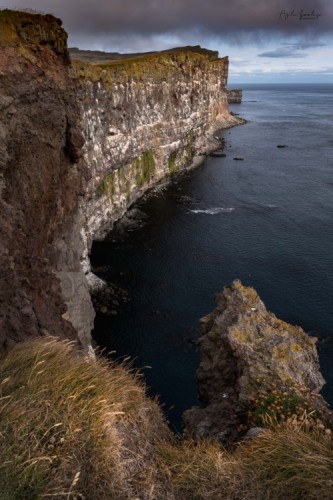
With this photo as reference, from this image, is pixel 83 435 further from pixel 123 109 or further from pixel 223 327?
pixel 123 109

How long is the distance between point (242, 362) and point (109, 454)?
13.3 metres

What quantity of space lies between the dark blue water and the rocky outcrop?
3.63m

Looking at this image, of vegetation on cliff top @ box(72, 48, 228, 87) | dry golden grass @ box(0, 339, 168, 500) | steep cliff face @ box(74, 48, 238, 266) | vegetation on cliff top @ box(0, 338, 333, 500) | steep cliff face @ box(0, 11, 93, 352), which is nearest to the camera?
dry golden grass @ box(0, 339, 168, 500)

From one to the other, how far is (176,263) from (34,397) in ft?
162

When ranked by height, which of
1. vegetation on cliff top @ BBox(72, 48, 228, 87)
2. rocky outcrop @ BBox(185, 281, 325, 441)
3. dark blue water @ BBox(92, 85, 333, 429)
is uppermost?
vegetation on cliff top @ BBox(72, 48, 228, 87)

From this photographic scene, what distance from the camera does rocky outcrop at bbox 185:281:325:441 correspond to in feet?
56.0

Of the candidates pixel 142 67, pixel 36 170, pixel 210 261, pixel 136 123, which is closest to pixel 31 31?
pixel 36 170

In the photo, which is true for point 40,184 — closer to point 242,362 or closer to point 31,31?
point 31,31

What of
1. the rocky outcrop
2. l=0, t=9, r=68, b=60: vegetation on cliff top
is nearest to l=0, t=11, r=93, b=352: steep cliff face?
l=0, t=9, r=68, b=60: vegetation on cliff top

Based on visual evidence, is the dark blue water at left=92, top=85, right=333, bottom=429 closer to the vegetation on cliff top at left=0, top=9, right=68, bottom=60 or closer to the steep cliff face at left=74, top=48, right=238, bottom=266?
the steep cliff face at left=74, top=48, right=238, bottom=266

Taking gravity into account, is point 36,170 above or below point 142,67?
below

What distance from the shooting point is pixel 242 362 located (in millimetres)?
19719

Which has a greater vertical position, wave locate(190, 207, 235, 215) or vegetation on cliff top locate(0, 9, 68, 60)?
vegetation on cliff top locate(0, 9, 68, 60)

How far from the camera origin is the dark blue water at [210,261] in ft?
133
